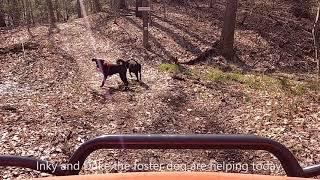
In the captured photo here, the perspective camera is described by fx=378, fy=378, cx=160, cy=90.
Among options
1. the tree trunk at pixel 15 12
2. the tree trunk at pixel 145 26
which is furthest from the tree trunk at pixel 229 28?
the tree trunk at pixel 15 12

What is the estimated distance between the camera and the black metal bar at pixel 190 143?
2.45 m

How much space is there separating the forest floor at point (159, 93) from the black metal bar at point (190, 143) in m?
4.54

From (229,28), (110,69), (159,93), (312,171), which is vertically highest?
(312,171)

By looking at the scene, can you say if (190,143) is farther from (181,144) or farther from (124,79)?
(124,79)

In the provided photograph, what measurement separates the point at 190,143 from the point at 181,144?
0.19 ft

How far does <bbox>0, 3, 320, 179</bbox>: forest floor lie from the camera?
8062 millimetres

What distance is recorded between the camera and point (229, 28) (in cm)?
1817

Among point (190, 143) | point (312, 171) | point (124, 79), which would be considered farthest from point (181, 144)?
point (124, 79)

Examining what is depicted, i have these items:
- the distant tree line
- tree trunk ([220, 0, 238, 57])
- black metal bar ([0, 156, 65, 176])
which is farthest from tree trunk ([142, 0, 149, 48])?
the distant tree line

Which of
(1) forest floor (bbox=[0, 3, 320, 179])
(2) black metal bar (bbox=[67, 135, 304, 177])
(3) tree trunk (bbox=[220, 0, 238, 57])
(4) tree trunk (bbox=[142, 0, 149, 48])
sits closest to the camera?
(2) black metal bar (bbox=[67, 135, 304, 177])

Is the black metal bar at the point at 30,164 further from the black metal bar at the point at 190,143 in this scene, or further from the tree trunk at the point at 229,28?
the tree trunk at the point at 229,28

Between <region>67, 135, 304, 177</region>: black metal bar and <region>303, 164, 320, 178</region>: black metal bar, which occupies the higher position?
<region>67, 135, 304, 177</region>: black metal bar

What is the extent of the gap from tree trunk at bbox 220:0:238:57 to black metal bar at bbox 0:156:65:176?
52.9ft

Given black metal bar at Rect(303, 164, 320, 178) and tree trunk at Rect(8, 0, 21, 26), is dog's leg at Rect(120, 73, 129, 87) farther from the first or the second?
tree trunk at Rect(8, 0, 21, 26)
